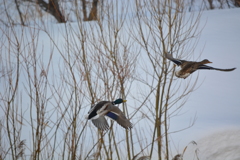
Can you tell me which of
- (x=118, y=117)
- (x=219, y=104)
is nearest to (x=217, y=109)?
(x=219, y=104)

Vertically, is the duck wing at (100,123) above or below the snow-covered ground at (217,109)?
above

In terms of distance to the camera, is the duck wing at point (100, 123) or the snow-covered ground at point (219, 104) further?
the snow-covered ground at point (219, 104)

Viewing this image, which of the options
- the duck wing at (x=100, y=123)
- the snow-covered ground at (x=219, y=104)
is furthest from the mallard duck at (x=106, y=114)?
the snow-covered ground at (x=219, y=104)

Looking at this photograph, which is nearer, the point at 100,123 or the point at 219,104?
the point at 100,123

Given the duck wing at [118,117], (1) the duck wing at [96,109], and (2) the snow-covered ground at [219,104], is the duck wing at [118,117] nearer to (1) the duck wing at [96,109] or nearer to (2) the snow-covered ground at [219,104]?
(1) the duck wing at [96,109]

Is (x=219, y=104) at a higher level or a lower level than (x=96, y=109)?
lower

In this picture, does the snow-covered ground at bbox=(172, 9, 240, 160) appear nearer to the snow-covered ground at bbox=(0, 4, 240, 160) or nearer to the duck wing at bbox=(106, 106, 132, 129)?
the snow-covered ground at bbox=(0, 4, 240, 160)

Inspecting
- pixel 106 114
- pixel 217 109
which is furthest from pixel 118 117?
pixel 217 109

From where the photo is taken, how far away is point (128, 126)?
185cm

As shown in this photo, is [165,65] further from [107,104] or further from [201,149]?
[201,149]

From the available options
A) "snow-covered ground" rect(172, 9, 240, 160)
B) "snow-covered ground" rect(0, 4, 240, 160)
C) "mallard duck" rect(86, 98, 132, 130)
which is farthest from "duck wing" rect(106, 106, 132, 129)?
"snow-covered ground" rect(172, 9, 240, 160)

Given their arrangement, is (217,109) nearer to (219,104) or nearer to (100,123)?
(219,104)

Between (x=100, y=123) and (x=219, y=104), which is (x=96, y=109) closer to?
(x=100, y=123)

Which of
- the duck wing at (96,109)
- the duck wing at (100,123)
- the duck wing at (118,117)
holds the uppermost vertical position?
the duck wing at (96,109)
